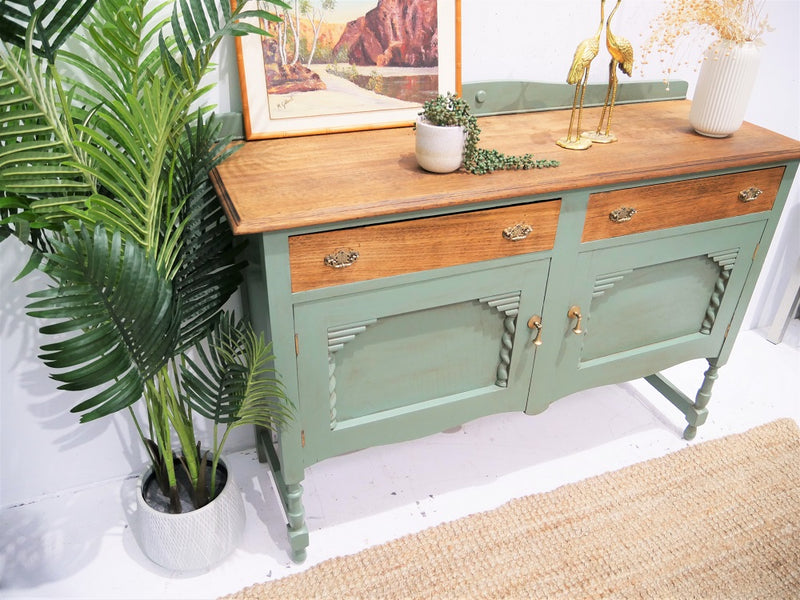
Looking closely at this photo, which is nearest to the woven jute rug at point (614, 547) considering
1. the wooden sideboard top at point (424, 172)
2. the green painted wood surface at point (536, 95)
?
the wooden sideboard top at point (424, 172)

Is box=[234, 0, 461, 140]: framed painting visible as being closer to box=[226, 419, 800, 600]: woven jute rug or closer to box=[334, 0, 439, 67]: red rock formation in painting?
box=[334, 0, 439, 67]: red rock formation in painting

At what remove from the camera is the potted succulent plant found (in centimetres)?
116

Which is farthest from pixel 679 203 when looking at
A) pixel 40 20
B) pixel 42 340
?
pixel 42 340

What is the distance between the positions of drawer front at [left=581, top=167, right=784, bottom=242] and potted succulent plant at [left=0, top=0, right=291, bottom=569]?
2.82ft

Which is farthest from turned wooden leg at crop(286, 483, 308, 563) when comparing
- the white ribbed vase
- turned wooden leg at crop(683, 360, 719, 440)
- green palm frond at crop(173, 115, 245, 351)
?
the white ribbed vase

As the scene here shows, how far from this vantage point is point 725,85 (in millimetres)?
1777

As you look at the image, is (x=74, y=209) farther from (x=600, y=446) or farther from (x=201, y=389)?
(x=600, y=446)

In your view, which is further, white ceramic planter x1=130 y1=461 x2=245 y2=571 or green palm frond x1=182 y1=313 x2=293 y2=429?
white ceramic planter x1=130 y1=461 x2=245 y2=571

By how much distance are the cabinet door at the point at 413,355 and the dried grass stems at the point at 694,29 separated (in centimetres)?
80

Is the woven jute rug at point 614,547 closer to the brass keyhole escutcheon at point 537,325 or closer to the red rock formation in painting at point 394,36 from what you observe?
the brass keyhole escutcheon at point 537,325

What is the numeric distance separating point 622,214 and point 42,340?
152 centimetres

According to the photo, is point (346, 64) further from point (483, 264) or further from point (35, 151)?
point (35, 151)

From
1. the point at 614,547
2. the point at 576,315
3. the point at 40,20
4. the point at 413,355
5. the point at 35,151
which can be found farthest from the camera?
the point at 614,547

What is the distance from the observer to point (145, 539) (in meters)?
1.74
